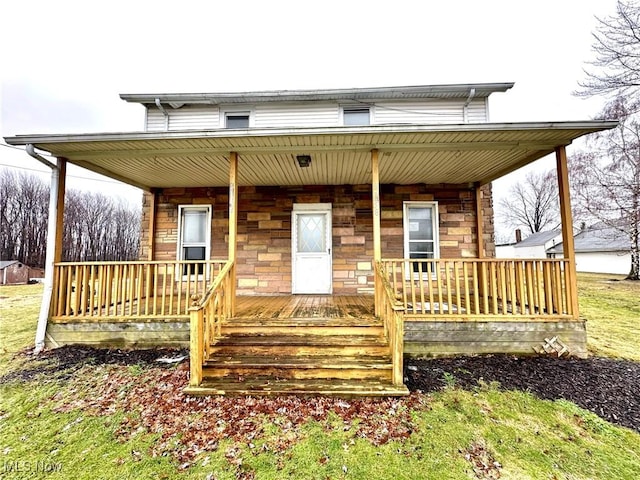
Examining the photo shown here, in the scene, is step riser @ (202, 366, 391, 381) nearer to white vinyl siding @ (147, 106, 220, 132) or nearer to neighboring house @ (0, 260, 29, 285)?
white vinyl siding @ (147, 106, 220, 132)

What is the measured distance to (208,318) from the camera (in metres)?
3.58

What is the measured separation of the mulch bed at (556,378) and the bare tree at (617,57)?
11.8 metres

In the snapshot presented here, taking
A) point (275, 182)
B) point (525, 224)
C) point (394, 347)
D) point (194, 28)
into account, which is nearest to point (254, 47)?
point (194, 28)

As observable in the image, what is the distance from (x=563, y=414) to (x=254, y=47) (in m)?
22.4

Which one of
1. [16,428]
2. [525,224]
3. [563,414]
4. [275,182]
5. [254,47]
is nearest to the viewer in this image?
[16,428]

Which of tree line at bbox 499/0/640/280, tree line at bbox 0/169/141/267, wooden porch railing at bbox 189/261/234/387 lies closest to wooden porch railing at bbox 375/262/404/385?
wooden porch railing at bbox 189/261/234/387

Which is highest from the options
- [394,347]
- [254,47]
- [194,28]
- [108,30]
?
[254,47]

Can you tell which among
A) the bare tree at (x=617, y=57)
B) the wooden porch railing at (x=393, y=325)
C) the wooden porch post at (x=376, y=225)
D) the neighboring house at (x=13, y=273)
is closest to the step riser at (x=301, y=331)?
the wooden porch railing at (x=393, y=325)

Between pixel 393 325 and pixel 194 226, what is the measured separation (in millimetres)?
5186

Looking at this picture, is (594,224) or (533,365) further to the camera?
(594,224)

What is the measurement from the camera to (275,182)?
631cm

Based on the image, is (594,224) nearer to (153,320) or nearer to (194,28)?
(153,320)

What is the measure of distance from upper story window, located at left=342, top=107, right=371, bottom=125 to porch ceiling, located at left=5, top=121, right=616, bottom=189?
2.45 meters

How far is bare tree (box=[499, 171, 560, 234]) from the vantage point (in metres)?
31.8
